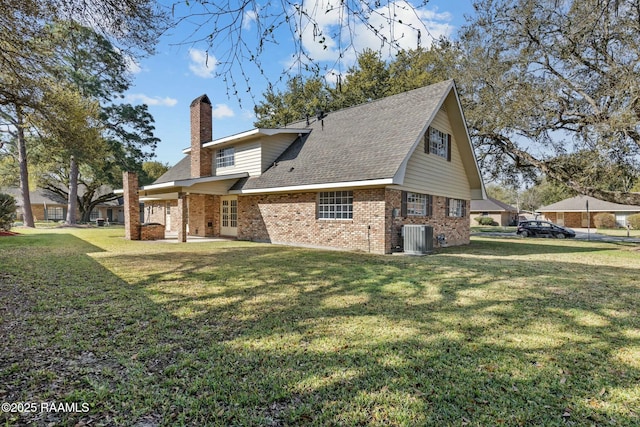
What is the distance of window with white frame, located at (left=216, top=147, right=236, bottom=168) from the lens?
58.8 feet

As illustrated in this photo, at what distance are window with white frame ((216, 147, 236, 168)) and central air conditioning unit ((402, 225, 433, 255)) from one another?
10.4 meters

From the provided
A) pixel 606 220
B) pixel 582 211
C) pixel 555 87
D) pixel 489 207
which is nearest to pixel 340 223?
pixel 555 87

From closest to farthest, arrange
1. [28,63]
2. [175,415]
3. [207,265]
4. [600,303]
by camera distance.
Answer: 1. [175,415]
2. [600,303]
3. [28,63]
4. [207,265]

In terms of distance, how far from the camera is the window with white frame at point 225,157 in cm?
1794

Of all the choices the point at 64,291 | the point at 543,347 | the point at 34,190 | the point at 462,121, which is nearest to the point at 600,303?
the point at 543,347

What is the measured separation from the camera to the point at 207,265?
881cm

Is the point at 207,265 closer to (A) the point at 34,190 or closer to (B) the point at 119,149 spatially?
(B) the point at 119,149

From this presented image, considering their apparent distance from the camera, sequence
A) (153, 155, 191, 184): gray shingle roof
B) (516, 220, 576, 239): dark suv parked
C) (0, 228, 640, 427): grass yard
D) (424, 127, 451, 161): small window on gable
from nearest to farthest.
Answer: (0, 228, 640, 427): grass yard
(424, 127, 451, 161): small window on gable
(153, 155, 191, 184): gray shingle roof
(516, 220, 576, 239): dark suv parked

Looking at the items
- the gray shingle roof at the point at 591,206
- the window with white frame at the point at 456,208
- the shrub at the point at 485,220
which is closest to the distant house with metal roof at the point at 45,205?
the window with white frame at the point at 456,208

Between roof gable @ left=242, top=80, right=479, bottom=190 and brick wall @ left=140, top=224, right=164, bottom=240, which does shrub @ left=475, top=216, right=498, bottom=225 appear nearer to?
roof gable @ left=242, top=80, right=479, bottom=190

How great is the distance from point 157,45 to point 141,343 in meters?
5.82

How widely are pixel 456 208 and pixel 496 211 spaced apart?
117ft

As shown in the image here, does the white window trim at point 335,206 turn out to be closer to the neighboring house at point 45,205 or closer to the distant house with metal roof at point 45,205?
the neighboring house at point 45,205

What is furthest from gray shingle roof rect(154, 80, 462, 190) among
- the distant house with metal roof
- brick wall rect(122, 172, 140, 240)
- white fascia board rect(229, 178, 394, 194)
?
the distant house with metal roof
